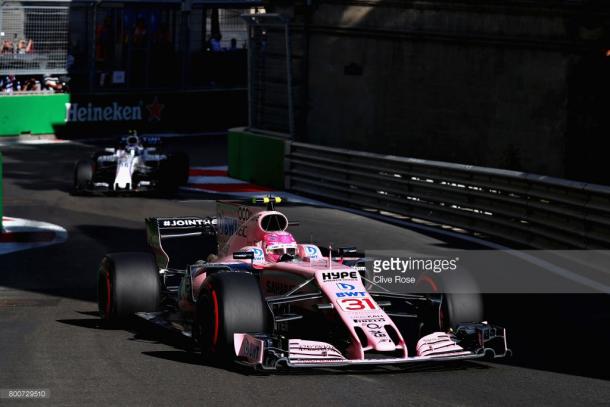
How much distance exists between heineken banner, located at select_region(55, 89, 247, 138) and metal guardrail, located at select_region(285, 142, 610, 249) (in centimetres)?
1187

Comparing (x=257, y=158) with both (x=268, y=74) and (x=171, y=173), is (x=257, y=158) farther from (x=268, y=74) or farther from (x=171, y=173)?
(x=171, y=173)

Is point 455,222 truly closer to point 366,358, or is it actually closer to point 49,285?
point 49,285

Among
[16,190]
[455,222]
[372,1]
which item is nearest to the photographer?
[455,222]

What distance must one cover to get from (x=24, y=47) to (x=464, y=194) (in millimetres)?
19213

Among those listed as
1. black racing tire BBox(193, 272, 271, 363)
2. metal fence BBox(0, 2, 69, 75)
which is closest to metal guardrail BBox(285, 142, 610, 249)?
black racing tire BBox(193, 272, 271, 363)

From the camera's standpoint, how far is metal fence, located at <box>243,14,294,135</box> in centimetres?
2716

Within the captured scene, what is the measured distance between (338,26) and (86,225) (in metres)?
9.61

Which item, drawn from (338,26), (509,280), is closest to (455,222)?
(509,280)

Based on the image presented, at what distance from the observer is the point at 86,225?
2008 cm

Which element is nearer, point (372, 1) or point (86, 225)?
point (86, 225)

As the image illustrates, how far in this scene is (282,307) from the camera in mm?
11328

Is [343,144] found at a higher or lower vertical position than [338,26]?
lower

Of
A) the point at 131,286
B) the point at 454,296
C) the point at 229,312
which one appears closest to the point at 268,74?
the point at 131,286

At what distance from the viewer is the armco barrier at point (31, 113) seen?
33.5 meters
